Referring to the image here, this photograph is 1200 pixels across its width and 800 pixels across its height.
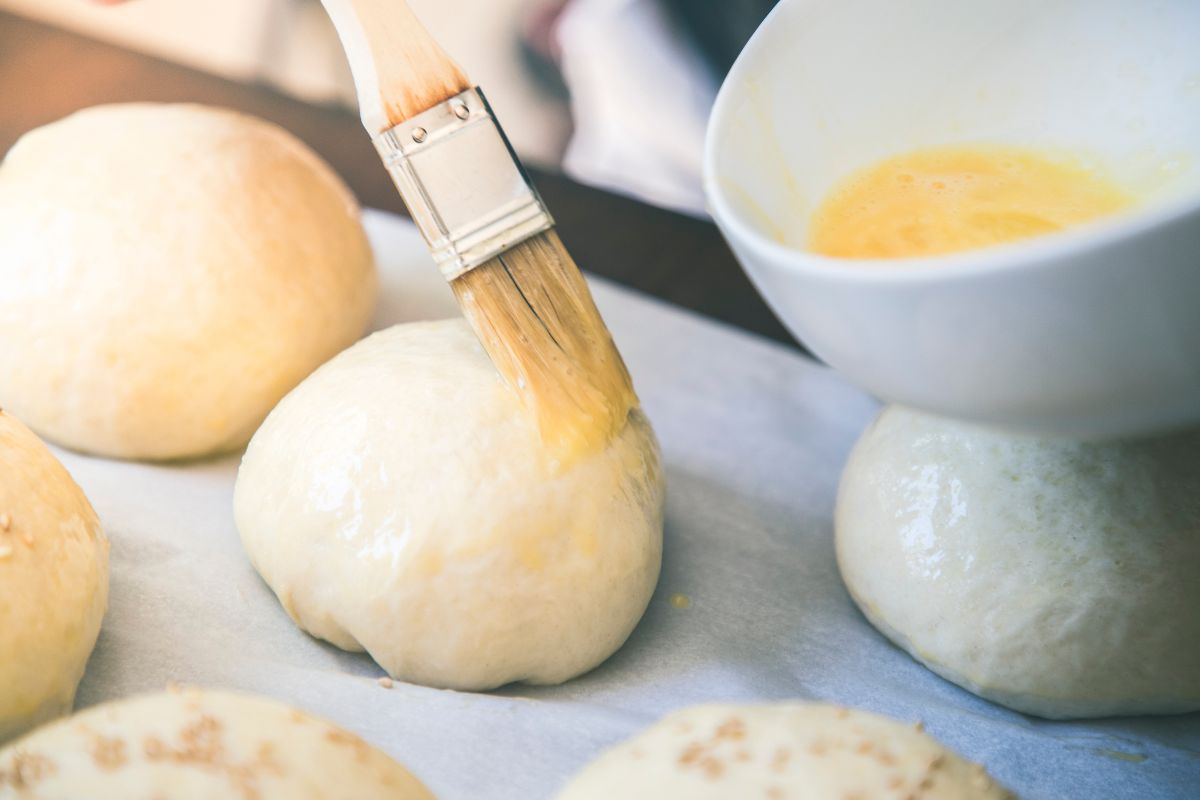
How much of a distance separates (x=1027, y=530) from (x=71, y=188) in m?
1.07

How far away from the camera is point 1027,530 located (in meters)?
0.96

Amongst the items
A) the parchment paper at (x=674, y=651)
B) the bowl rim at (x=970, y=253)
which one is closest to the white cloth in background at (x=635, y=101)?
the parchment paper at (x=674, y=651)

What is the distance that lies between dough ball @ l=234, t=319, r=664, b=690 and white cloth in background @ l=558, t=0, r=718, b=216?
784mm

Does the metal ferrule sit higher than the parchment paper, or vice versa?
the metal ferrule

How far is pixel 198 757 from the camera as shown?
2.10 feet

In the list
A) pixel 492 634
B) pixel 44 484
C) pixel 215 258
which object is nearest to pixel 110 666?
pixel 44 484

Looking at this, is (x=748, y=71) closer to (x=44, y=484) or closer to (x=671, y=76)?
(x=44, y=484)

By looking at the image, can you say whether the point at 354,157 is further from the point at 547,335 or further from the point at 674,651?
the point at 674,651

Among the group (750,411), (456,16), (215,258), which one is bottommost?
(750,411)

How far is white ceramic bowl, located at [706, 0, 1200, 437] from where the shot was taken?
0.54 meters

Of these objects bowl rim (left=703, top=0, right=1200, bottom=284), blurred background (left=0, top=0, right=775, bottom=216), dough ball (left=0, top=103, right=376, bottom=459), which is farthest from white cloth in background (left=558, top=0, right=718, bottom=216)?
bowl rim (left=703, top=0, right=1200, bottom=284)

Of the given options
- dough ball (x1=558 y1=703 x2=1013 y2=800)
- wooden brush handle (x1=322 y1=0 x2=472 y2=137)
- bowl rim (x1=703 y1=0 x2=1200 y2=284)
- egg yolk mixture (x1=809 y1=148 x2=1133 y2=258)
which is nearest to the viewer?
bowl rim (x1=703 y1=0 x2=1200 y2=284)

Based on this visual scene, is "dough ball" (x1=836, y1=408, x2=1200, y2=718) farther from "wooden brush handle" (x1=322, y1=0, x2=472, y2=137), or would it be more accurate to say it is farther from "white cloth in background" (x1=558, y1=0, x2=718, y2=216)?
"white cloth in background" (x1=558, y1=0, x2=718, y2=216)

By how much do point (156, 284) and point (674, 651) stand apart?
68 centimetres
